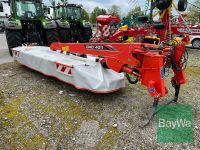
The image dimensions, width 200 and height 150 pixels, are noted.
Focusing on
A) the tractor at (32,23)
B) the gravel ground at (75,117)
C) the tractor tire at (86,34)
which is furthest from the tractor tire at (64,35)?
the gravel ground at (75,117)

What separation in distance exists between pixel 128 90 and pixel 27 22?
633 centimetres

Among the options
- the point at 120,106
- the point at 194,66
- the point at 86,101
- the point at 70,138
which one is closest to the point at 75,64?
the point at 86,101

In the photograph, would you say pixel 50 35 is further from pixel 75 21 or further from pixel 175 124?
pixel 175 124

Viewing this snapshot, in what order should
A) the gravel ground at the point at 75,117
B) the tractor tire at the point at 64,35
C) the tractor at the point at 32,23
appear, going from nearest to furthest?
the gravel ground at the point at 75,117
the tractor at the point at 32,23
the tractor tire at the point at 64,35

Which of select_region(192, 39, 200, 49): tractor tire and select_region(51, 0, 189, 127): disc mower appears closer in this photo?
select_region(51, 0, 189, 127): disc mower

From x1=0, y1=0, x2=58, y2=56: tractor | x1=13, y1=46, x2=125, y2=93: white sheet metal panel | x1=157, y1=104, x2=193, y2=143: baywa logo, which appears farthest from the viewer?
x1=0, y1=0, x2=58, y2=56: tractor

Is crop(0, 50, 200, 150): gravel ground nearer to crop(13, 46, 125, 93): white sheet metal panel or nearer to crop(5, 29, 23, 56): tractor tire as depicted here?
crop(13, 46, 125, 93): white sheet metal panel

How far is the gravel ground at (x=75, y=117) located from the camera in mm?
3014

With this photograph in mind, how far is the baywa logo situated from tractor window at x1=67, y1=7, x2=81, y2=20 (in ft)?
28.7

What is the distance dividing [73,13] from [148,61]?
29.8 feet

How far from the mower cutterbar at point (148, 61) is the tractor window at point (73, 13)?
7.92m

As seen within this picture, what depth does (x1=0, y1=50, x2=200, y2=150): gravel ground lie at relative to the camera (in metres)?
3.01

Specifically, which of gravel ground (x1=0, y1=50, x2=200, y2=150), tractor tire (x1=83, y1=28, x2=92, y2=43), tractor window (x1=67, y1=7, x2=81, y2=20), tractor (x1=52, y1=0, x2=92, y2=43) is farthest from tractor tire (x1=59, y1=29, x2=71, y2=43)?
gravel ground (x1=0, y1=50, x2=200, y2=150)

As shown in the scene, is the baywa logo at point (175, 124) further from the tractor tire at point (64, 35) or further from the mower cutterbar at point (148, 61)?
the tractor tire at point (64, 35)
